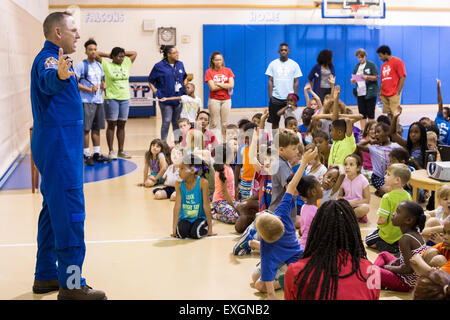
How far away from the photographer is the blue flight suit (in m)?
3.77

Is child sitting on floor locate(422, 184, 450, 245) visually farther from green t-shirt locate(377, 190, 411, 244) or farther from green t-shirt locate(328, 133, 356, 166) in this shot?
green t-shirt locate(328, 133, 356, 166)

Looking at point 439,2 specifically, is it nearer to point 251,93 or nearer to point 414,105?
point 414,105

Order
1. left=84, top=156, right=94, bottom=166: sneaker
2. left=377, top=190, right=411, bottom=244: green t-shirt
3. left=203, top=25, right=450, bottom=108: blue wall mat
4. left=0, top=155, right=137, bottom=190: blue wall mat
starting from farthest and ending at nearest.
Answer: left=203, top=25, right=450, bottom=108: blue wall mat → left=84, top=156, right=94, bottom=166: sneaker → left=0, top=155, right=137, bottom=190: blue wall mat → left=377, top=190, right=411, bottom=244: green t-shirt

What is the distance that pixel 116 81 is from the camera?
380 inches

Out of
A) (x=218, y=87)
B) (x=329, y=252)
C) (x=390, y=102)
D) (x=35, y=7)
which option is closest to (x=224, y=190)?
(x=329, y=252)

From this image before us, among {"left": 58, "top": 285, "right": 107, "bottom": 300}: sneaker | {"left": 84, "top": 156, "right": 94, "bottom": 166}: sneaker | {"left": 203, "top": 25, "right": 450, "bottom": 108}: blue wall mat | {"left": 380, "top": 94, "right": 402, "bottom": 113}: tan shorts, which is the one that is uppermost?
{"left": 203, "top": 25, "right": 450, "bottom": 108}: blue wall mat

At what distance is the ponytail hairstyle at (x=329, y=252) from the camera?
2613mm

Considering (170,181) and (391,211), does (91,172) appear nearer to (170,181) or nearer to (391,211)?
(170,181)

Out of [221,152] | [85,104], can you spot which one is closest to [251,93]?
[85,104]

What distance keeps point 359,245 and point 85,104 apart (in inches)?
284

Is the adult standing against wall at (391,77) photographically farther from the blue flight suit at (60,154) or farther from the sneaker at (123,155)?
the blue flight suit at (60,154)

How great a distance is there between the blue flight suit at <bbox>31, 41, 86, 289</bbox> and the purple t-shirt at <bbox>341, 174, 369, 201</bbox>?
3.18 metres

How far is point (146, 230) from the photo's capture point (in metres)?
5.93

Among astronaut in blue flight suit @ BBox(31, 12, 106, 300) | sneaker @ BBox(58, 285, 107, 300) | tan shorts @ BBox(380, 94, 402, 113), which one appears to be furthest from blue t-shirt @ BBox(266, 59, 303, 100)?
sneaker @ BBox(58, 285, 107, 300)
